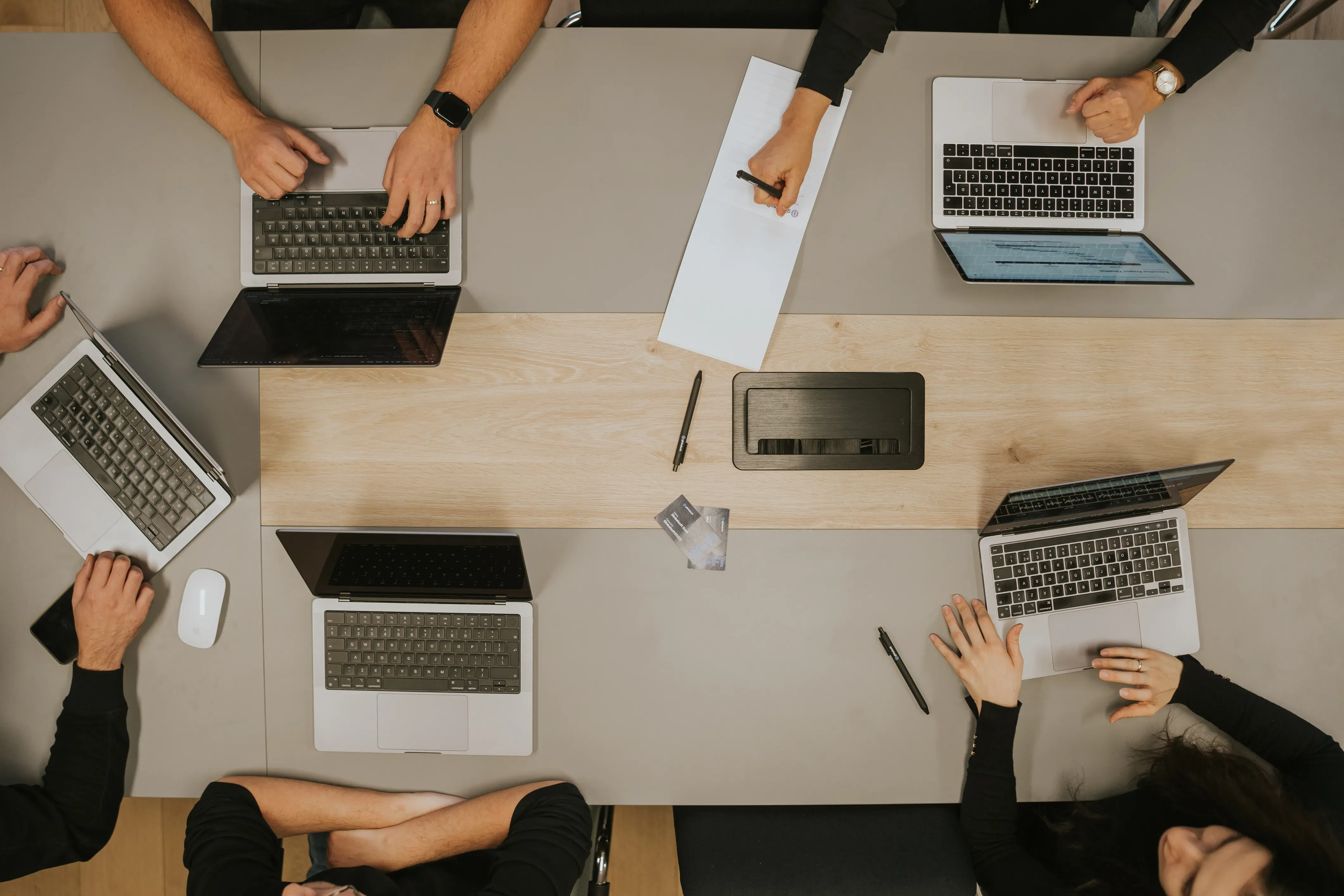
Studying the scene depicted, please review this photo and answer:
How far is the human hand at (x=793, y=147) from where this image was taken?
4.20ft

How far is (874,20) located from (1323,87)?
2.90ft

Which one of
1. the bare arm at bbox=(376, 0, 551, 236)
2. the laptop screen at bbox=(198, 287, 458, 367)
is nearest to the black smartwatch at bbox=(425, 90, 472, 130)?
the bare arm at bbox=(376, 0, 551, 236)

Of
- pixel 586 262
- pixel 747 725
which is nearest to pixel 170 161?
pixel 586 262

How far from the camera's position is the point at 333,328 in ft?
3.95

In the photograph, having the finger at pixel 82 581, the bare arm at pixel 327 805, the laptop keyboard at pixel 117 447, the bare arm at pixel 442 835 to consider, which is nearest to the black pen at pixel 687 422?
the bare arm at pixel 442 835

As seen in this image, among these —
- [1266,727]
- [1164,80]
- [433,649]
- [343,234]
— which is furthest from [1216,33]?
[433,649]

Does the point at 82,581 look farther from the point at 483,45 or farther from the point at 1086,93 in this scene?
the point at 1086,93

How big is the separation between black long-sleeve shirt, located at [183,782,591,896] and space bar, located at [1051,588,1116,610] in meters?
1.00

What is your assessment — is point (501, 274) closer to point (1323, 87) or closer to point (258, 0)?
point (258, 0)

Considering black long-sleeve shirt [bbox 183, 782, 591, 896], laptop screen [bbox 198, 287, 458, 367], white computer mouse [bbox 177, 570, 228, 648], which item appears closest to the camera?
laptop screen [bbox 198, 287, 458, 367]

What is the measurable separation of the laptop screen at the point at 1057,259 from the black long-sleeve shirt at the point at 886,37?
1.06ft

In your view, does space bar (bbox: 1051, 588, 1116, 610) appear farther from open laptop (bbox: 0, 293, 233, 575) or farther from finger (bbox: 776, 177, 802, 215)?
open laptop (bbox: 0, 293, 233, 575)

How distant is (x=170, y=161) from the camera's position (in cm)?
135

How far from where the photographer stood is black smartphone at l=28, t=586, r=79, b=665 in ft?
4.40
